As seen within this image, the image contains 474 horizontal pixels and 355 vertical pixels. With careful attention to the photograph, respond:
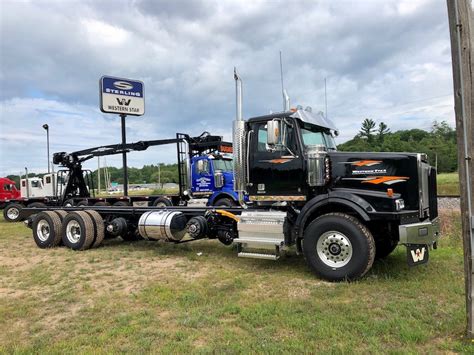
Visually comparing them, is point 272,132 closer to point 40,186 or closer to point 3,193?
point 40,186

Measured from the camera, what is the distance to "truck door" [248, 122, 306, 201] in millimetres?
6746

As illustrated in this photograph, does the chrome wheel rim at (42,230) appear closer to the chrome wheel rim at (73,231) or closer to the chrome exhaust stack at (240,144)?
the chrome wheel rim at (73,231)

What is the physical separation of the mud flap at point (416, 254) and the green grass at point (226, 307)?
34 centimetres

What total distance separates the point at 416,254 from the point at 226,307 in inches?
110

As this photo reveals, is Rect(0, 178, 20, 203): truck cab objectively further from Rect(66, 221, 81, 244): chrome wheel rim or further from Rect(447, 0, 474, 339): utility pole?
Rect(447, 0, 474, 339): utility pole

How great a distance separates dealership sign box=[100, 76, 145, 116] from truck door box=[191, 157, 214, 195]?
767cm

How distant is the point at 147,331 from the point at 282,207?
137 inches

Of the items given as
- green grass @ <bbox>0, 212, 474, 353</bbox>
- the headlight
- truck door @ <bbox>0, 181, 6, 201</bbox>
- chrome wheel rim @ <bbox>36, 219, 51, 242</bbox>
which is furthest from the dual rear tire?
truck door @ <bbox>0, 181, 6, 201</bbox>

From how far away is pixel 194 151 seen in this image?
1603cm

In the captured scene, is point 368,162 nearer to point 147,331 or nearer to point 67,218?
point 147,331

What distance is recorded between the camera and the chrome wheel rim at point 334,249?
19.6 ft

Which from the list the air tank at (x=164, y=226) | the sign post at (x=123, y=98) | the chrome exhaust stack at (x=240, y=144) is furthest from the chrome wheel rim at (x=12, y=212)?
the chrome exhaust stack at (x=240, y=144)

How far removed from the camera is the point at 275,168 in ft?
22.8

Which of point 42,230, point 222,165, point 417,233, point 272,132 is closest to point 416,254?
point 417,233
